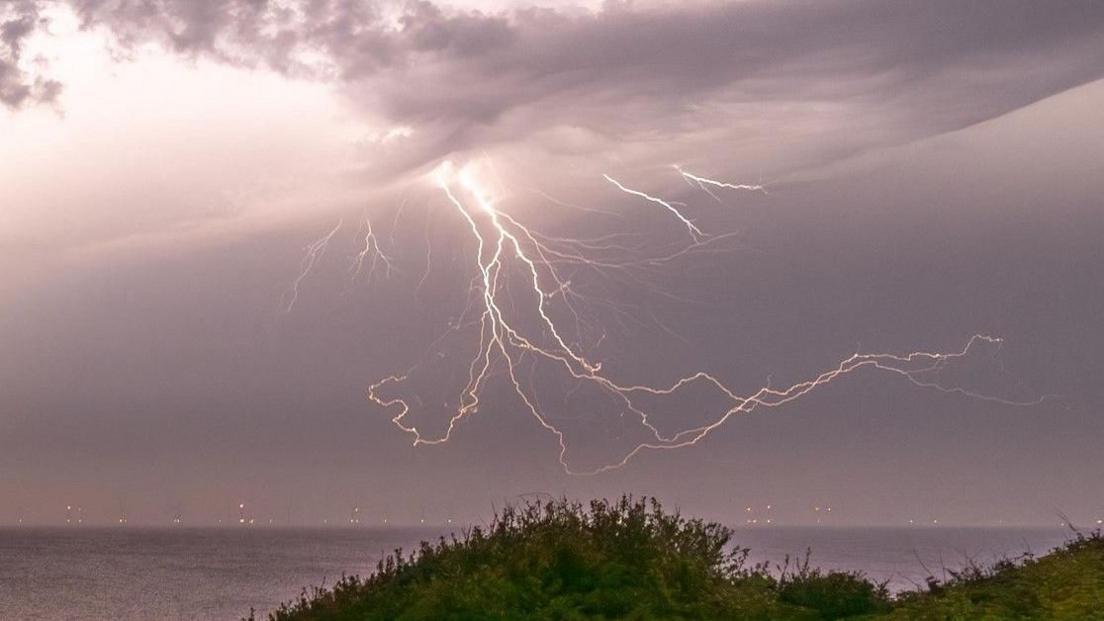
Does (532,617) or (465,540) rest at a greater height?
(465,540)

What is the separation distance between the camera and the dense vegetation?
1577cm

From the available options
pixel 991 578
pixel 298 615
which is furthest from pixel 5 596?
pixel 991 578

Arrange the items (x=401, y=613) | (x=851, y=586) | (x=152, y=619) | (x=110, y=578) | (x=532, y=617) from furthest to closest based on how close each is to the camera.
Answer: (x=110, y=578) < (x=152, y=619) < (x=851, y=586) < (x=401, y=613) < (x=532, y=617)

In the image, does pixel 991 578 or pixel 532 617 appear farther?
pixel 991 578

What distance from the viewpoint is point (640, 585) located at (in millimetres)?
16938

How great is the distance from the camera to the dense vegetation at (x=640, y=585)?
15.8 meters

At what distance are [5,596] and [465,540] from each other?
248ft

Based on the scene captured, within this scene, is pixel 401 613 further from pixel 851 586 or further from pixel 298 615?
pixel 851 586

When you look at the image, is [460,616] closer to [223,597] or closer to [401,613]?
[401,613]

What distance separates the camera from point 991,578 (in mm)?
17250

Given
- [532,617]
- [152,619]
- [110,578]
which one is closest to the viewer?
[532,617]

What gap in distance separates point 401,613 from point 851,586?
6634mm

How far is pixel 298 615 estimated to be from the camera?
1867 cm

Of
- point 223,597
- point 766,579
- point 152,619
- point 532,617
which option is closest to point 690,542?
point 766,579
